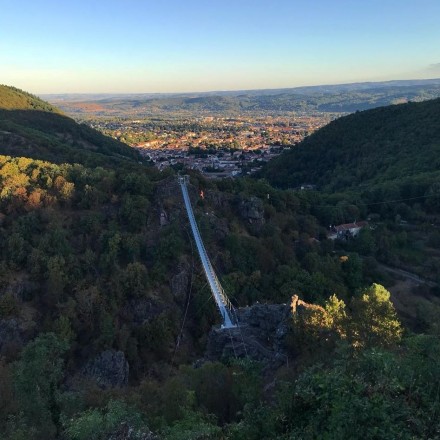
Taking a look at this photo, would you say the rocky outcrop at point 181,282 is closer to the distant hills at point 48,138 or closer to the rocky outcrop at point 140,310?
the rocky outcrop at point 140,310

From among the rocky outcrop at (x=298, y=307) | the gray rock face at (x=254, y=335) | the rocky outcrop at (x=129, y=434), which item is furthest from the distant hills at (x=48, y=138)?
the rocky outcrop at (x=129, y=434)

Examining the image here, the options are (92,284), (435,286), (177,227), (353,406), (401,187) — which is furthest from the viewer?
(401,187)

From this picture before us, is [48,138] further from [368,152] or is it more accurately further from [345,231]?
[368,152]

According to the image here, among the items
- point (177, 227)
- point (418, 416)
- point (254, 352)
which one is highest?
point (418, 416)

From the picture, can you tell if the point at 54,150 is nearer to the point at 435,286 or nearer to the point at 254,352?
the point at 254,352

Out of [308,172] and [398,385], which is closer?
[398,385]

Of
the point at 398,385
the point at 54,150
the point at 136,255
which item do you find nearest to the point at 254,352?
the point at 136,255
